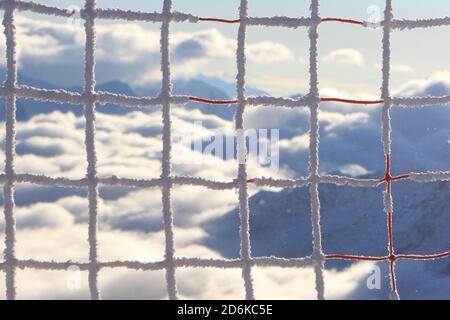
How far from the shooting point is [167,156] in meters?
1.59

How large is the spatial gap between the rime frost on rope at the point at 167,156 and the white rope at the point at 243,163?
0.16 m

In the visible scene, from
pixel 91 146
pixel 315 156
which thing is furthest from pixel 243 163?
pixel 91 146

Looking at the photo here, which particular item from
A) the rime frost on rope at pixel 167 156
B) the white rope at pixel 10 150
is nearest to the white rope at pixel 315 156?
the rime frost on rope at pixel 167 156

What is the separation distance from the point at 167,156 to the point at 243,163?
19cm

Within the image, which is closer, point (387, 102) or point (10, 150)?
point (10, 150)

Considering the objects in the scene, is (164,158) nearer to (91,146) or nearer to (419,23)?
(91,146)

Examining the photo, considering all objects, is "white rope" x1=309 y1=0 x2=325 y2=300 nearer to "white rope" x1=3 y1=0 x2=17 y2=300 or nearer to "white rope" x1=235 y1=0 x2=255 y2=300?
"white rope" x1=235 y1=0 x2=255 y2=300

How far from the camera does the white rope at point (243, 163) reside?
1586 mm

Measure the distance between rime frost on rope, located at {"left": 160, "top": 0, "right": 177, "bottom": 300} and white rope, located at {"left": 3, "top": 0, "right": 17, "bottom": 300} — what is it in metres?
0.35

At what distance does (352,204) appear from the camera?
7162cm
